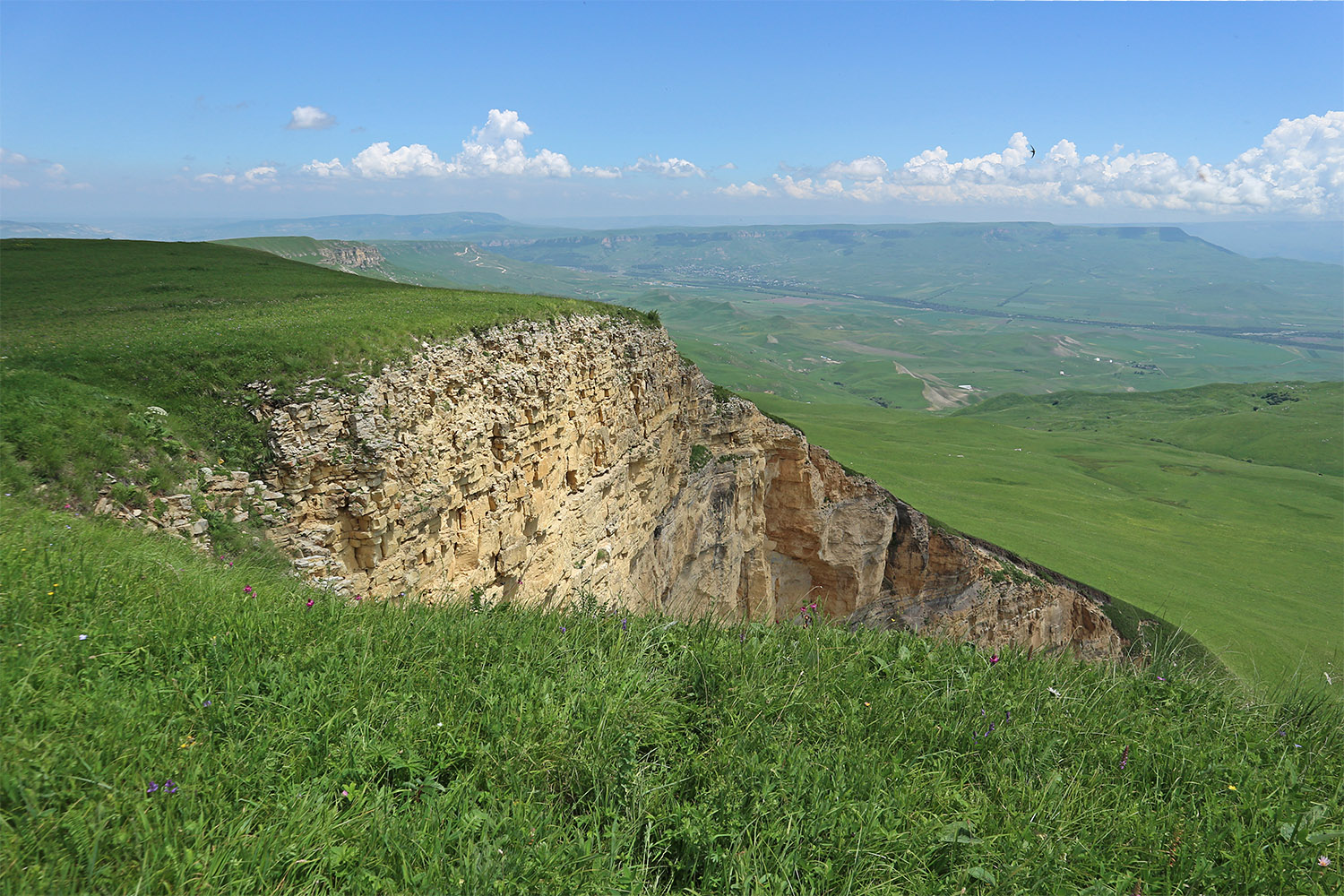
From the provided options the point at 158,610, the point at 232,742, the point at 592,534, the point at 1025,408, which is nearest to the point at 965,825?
the point at 232,742

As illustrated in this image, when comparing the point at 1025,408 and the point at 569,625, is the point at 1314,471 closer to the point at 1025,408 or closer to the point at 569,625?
the point at 1025,408

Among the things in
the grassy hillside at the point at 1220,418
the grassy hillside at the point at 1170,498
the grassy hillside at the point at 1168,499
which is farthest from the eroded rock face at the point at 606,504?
the grassy hillside at the point at 1220,418

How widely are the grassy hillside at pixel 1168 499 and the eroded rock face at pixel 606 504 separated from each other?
9.82 metres

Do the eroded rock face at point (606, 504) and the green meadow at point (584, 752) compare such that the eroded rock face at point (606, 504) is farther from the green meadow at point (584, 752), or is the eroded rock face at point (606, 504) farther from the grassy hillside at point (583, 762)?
the grassy hillside at point (583, 762)

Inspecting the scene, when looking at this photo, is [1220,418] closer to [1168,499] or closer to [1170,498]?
[1170,498]

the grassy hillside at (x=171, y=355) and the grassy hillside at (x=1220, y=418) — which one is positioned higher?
the grassy hillside at (x=171, y=355)

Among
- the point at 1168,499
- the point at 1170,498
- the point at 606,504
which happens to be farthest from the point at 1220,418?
the point at 606,504

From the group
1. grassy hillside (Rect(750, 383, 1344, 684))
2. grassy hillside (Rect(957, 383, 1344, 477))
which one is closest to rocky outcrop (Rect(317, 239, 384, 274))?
grassy hillside (Rect(750, 383, 1344, 684))

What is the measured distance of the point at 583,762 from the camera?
417cm

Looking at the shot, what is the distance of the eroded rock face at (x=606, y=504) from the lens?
1373cm

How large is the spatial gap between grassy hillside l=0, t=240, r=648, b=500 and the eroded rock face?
3.30 feet

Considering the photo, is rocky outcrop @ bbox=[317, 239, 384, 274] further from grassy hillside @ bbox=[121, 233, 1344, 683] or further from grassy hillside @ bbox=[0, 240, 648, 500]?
grassy hillside @ bbox=[0, 240, 648, 500]

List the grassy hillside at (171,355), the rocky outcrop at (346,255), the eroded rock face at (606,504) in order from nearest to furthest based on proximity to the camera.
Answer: the grassy hillside at (171,355) → the eroded rock face at (606,504) → the rocky outcrop at (346,255)

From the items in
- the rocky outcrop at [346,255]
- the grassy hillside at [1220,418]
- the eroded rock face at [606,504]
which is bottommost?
the grassy hillside at [1220,418]
